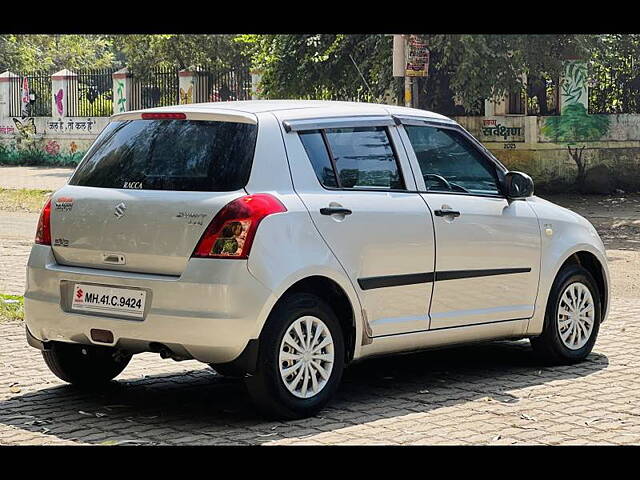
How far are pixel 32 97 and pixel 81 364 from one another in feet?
108

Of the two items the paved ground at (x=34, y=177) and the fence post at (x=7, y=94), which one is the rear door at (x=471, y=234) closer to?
the paved ground at (x=34, y=177)

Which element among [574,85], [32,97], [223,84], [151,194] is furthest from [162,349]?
[32,97]

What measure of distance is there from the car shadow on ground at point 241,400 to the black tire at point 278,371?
8cm

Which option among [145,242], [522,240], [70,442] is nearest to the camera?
[70,442]

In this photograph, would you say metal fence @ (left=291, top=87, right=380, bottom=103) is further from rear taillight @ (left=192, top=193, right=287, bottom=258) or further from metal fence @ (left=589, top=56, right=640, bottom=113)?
rear taillight @ (left=192, top=193, right=287, bottom=258)

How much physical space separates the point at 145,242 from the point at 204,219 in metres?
0.40

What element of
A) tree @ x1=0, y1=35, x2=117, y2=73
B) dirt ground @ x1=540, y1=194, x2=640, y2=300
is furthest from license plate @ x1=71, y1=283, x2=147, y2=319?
tree @ x1=0, y1=35, x2=117, y2=73

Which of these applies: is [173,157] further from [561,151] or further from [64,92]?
[64,92]

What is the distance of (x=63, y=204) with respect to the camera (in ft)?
23.3

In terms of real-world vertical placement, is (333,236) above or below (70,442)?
above

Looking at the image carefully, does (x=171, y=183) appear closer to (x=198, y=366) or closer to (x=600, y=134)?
(x=198, y=366)

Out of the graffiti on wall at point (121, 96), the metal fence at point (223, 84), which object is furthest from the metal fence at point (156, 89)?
the metal fence at point (223, 84)

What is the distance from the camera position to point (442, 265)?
7.59 metres
